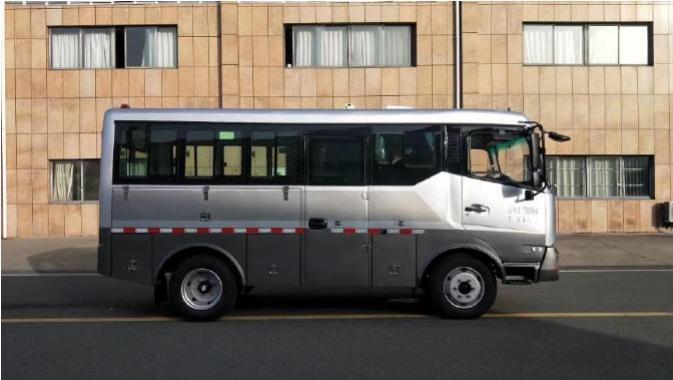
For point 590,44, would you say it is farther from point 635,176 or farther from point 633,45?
point 635,176

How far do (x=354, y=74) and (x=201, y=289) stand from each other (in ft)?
40.1

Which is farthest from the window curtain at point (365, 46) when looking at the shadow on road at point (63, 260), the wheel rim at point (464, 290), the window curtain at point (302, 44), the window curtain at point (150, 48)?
the wheel rim at point (464, 290)

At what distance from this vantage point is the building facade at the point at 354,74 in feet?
67.7

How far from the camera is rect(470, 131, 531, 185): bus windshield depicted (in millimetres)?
9625

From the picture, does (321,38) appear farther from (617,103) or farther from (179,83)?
(617,103)

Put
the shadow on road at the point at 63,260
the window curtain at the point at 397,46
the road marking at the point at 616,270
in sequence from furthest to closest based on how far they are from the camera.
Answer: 1. the window curtain at the point at 397,46
2. the shadow on road at the point at 63,260
3. the road marking at the point at 616,270

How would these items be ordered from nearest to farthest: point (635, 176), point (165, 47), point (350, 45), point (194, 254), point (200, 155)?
1. point (200, 155)
2. point (194, 254)
3. point (350, 45)
4. point (165, 47)
5. point (635, 176)

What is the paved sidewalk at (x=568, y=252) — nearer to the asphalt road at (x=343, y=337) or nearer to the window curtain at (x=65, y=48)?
the asphalt road at (x=343, y=337)

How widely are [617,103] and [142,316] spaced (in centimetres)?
1559

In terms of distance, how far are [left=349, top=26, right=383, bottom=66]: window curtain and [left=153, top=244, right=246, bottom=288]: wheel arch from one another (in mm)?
12247

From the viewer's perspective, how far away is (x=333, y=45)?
68.6 feet

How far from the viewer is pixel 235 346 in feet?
26.6

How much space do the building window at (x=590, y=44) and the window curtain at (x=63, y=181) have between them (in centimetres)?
1331

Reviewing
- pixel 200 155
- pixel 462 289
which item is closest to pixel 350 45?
pixel 200 155
